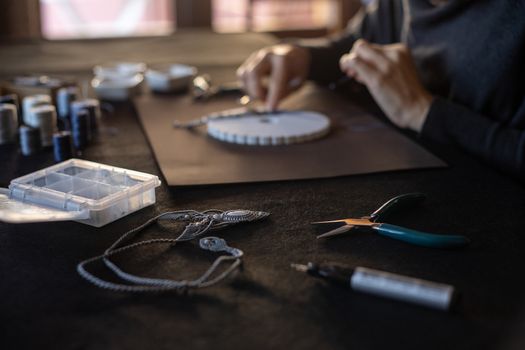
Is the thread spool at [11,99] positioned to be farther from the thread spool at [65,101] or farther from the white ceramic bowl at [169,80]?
the white ceramic bowl at [169,80]

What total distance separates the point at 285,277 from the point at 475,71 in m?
0.81

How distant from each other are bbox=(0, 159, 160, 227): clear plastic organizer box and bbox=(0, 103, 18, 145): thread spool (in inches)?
12.1

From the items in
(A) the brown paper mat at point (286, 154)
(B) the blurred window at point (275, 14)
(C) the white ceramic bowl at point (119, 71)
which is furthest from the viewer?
(B) the blurred window at point (275, 14)

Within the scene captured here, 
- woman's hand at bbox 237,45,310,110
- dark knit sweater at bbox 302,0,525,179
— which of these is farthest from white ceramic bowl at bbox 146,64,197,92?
dark knit sweater at bbox 302,0,525,179

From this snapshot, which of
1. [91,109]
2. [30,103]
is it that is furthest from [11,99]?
[91,109]

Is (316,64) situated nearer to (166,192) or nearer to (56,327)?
(166,192)

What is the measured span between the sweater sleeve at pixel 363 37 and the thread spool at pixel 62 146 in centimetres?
85

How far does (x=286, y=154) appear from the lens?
3.51ft

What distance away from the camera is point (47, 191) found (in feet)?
2.57

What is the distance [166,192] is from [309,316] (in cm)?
39

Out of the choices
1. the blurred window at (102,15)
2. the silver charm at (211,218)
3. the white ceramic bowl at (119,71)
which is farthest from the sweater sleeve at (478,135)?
the blurred window at (102,15)

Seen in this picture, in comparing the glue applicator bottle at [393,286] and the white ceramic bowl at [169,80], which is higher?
the white ceramic bowl at [169,80]

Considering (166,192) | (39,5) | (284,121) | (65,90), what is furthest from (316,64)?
(39,5)

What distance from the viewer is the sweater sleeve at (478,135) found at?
106 cm
